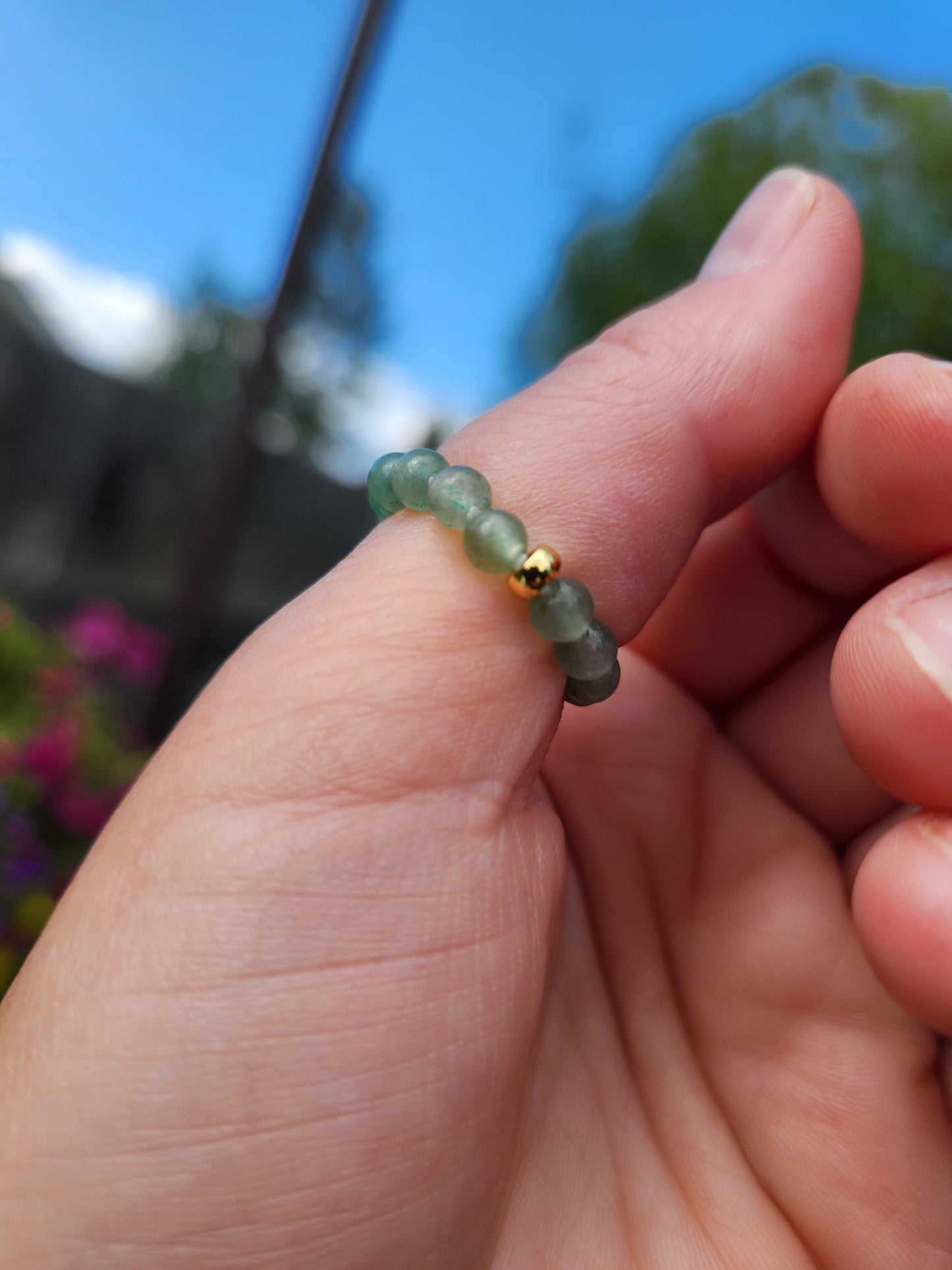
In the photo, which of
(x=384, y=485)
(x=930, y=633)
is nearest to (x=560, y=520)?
(x=384, y=485)

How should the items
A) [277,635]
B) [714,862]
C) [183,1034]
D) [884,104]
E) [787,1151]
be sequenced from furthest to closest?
[884,104]
[714,862]
[787,1151]
[277,635]
[183,1034]

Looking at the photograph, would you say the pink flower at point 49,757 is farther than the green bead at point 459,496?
Yes

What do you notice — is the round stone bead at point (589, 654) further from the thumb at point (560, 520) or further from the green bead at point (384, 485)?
the green bead at point (384, 485)

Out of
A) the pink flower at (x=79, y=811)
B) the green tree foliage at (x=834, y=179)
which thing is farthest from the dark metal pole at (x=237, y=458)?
the green tree foliage at (x=834, y=179)

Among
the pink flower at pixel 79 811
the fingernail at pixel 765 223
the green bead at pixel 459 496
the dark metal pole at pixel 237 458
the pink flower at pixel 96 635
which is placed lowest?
the pink flower at pixel 79 811

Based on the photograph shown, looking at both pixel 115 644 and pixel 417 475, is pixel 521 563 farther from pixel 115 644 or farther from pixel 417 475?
pixel 115 644

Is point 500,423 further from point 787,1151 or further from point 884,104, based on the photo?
point 884,104

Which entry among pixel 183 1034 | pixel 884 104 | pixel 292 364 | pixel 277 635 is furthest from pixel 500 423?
pixel 884 104
